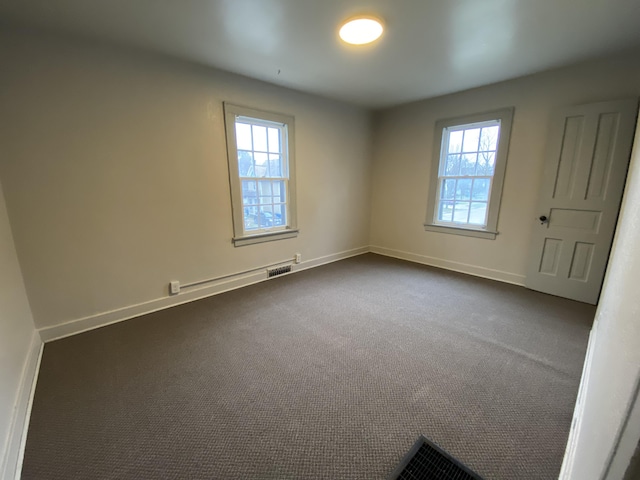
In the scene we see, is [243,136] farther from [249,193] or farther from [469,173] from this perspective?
[469,173]

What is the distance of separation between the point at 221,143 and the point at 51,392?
2.41 meters

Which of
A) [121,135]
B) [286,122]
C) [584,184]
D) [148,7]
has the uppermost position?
[148,7]

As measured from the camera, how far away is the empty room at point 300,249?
131 centimetres

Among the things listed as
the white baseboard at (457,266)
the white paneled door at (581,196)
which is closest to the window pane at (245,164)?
the white baseboard at (457,266)

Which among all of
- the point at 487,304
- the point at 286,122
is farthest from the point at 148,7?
the point at 487,304

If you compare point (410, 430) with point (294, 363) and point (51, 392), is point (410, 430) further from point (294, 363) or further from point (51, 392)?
point (51, 392)

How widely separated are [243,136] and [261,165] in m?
0.38

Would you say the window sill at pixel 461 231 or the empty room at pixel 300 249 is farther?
the window sill at pixel 461 231

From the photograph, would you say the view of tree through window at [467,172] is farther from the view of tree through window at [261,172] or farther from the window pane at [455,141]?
the view of tree through window at [261,172]

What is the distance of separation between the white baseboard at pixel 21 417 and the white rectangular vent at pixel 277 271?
2.17m

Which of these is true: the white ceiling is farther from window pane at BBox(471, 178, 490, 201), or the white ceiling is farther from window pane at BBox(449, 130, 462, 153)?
window pane at BBox(471, 178, 490, 201)

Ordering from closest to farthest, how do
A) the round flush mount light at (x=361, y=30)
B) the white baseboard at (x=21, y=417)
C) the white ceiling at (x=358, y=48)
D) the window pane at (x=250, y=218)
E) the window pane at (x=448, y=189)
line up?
1. the white baseboard at (x=21, y=417)
2. the white ceiling at (x=358, y=48)
3. the round flush mount light at (x=361, y=30)
4. the window pane at (x=250, y=218)
5. the window pane at (x=448, y=189)

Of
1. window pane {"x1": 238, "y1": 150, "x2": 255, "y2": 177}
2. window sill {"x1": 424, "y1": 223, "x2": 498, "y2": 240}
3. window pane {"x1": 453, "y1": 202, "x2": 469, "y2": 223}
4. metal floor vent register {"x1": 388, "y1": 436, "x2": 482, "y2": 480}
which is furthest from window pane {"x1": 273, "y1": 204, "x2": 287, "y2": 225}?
metal floor vent register {"x1": 388, "y1": 436, "x2": 482, "y2": 480}

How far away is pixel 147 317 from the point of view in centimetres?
258
